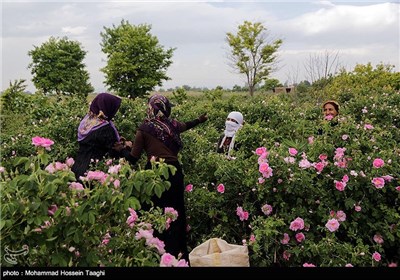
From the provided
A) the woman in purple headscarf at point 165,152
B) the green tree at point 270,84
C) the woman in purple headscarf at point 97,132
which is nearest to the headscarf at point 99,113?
the woman in purple headscarf at point 97,132

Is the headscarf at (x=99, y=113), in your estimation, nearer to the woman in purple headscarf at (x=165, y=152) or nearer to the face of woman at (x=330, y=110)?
the woman in purple headscarf at (x=165, y=152)

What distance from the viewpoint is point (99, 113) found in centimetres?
392

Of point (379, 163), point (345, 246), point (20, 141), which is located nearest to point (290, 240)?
point (345, 246)

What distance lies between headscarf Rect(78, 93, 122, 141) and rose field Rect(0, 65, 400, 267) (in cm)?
35

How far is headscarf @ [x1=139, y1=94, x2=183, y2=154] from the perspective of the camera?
→ 3814 mm

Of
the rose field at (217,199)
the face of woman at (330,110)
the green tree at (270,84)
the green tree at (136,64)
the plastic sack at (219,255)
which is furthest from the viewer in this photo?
the green tree at (270,84)

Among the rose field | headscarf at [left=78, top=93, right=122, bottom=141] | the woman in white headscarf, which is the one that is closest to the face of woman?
the rose field

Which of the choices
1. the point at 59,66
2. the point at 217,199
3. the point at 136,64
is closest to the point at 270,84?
the point at 136,64

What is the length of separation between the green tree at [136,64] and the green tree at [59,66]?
6.88ft

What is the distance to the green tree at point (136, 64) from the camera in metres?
33.0

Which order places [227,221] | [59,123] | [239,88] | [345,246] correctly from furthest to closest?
1. [239,88]
2. [59,123]
3. [227,221]
4. [345,246]
